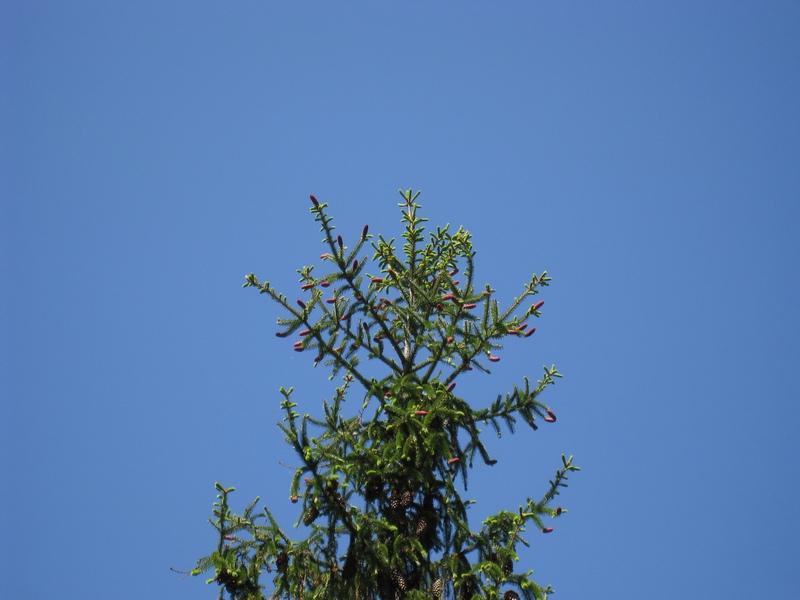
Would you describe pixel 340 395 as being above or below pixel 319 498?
above

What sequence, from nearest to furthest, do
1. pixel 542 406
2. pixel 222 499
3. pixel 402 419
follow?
pixel 222 499 < pixel 402 419 < pixel 542 406

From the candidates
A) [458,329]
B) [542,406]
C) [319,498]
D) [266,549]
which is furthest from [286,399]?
[542,406]

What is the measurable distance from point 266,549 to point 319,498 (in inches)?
26.8

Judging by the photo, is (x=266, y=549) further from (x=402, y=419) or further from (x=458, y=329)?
(x=458, y=329)

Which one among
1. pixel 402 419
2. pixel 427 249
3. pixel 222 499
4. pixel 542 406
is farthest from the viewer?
pixel 427 249

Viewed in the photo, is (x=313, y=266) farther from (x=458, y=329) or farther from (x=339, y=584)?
(x=339, y=584)

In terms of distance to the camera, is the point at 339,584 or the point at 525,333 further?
the point at 525,333

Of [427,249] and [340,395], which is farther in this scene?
[427,249]

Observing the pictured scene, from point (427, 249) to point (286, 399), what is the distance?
2.84m

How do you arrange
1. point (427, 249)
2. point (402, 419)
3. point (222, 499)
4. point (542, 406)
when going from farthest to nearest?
point (427, 249) → point (542, 406) → point (402, 419) → point (222, 499)

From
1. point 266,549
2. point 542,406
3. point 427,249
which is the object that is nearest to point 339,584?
point 266,549

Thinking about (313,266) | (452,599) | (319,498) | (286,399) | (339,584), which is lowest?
(452,599)

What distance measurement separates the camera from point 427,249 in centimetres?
922

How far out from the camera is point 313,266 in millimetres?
8258
